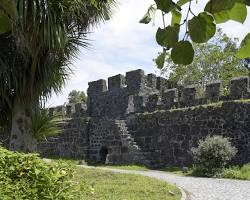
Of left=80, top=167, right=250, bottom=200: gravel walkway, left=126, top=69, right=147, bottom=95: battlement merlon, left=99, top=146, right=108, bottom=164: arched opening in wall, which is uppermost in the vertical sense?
left=126, top=69, right=147, bottom=95: battlement merlon

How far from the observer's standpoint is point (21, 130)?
986 cm

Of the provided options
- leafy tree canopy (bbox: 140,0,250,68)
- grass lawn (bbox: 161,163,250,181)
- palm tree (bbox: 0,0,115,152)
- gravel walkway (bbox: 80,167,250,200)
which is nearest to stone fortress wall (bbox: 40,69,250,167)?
grass lawn (bbox: 161,163,250,181)

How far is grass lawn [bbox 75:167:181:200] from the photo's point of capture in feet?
31.8

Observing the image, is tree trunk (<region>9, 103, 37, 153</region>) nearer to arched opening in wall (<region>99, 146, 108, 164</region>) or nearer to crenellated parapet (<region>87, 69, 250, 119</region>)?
crenellated parapet (<region>87, 69, 250, 119</region>)

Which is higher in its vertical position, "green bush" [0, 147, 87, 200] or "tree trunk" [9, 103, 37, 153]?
"tree trunk" [9, 103, 37, 153]

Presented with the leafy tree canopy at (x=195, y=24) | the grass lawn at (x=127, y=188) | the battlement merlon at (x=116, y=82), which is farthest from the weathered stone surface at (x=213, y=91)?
the leafy tree canopy at (x=195, y=24)

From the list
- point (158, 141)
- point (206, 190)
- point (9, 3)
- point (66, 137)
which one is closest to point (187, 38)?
point (9, 3)

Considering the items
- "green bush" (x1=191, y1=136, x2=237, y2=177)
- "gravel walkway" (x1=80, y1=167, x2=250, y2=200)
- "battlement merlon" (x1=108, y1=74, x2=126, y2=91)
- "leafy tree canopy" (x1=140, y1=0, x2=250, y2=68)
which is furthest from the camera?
"battlement merlon" (x1=108, y1=74, x2=126, y2=91)

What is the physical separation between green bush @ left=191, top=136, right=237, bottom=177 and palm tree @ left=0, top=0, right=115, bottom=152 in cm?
650

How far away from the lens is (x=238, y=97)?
1733 cm

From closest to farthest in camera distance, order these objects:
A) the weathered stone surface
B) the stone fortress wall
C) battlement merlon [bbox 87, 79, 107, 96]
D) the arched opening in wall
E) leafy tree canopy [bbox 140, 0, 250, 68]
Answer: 1. leafy tree canopy [bbox 140, 0, 250, 68]
2. the stone fortress wall
3. the weathered stone surface
4. the arched opening in wall
5. battlement merlon [bbox 87, 79, 107, 96]

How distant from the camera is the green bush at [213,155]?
1522 cm

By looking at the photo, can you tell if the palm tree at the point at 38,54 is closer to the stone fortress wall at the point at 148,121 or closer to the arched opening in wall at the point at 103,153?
the stone fortress wall at the point at 148,121

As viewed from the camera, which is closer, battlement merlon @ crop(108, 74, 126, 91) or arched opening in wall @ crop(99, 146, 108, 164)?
arched opening in wall @ crop(99, 146, 108, 164)
